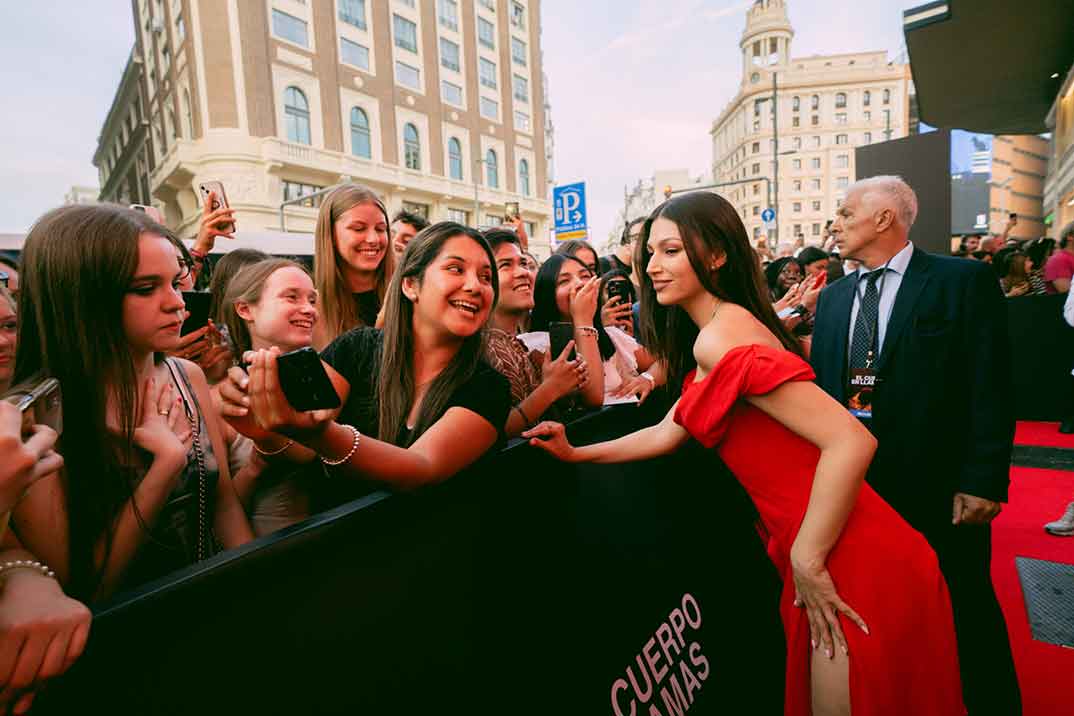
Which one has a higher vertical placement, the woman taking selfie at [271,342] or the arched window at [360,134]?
the arched window at [360,134]

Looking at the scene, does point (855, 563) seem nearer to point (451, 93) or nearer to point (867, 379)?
point (867, 379)

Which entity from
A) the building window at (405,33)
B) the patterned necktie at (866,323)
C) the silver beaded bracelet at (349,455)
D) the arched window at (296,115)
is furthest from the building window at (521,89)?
the silver beaded bracelet at (349,455)

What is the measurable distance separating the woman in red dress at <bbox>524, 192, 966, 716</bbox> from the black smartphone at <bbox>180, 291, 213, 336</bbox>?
1.12 meters

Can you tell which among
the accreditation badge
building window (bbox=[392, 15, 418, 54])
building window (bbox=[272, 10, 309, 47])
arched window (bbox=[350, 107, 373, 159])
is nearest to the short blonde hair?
the accreditation badge

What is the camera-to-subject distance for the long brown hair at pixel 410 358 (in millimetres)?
1756

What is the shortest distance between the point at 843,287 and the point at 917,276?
37 cm

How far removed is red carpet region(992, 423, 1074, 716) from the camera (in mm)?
2412

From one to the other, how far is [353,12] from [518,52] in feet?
42.3

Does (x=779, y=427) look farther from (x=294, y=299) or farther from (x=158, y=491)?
(x=294, y=299)

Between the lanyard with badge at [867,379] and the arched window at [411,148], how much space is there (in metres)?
31.0

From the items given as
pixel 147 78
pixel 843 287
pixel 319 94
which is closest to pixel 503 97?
pixel 319 94

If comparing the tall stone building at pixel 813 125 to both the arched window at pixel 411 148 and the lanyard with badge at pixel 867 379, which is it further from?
the lanyard with badge at pixel 867 379

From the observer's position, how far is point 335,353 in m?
2.02

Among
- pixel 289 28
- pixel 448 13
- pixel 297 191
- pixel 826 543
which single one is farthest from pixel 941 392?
pixel 448 13
